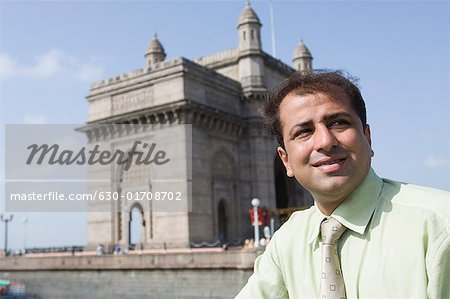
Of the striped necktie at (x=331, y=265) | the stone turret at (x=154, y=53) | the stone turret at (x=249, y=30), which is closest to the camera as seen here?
the striped necktie at (x=331, y=265)

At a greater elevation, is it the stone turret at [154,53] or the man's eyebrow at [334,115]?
the stone turret at [154,53]

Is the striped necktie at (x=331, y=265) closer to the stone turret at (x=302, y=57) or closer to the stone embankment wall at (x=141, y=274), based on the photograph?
the stone embankment wall at (x=141, y=274)

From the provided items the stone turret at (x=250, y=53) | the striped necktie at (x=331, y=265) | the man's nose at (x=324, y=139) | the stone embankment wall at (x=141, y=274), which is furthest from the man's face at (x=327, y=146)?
the stone turret at (x=250, y=53)

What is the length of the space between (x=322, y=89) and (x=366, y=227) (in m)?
0.49

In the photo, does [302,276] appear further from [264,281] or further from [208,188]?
[208,188]

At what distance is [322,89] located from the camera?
1619mm

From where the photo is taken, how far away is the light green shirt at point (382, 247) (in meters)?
1.27

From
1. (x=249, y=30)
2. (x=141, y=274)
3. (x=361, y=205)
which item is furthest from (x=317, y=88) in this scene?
(x=249, y=30)

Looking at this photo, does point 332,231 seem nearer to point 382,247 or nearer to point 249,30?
point 382,247

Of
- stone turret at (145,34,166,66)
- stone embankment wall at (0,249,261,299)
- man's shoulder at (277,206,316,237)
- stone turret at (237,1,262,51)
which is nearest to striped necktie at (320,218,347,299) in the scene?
man's shoulder at (277,206,316,237)

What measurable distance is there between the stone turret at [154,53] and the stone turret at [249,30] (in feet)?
20.5

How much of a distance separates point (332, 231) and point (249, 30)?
2941cm

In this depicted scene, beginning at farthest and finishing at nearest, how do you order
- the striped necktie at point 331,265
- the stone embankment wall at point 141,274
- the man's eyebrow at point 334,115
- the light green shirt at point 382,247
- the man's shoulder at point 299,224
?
1. the stone embankment wall at point 141,274
2. the man's shoulder at point 299,224
3. the man's eyebrow at point 334,115
4. the striped necktie at point 331,265
5. the light green shirt at point 382,247

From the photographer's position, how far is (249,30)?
1175 inches
